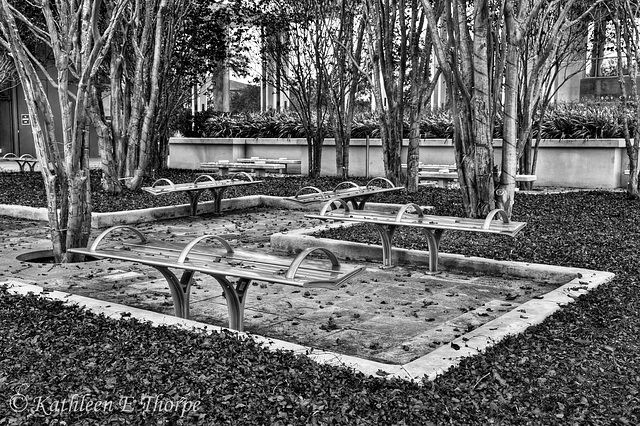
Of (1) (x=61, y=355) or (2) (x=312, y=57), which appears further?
(2) (x=312, y=57)

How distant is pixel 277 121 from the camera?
859 inches

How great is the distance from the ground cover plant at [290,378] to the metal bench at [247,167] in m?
13.8

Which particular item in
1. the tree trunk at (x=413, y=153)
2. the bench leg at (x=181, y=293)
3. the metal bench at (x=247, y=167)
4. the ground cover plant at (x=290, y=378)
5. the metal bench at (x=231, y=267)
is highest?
the tree trunk at (x=413, y=153)

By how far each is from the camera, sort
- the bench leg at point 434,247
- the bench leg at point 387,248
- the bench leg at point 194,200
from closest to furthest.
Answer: the bench leg at point 434,247, the bench leg at point 387,248, the bench leg at point 194,200

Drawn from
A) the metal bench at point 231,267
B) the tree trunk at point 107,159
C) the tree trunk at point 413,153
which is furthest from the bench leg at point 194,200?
the metal bench at point 231,267

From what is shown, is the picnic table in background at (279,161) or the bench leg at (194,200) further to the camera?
the picnic table in background at (279,161)

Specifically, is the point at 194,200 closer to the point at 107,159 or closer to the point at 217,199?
the point at 217,199

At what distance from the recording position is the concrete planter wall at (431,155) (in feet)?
55.0

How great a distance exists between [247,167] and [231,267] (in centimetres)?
1504

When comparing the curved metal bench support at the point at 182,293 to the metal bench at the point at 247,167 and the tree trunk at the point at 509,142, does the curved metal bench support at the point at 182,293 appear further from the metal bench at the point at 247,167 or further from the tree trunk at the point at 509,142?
the metal bench at the point at 247,167

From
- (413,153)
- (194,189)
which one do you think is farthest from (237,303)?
(413,153)

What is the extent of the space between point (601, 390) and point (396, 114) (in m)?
10.0

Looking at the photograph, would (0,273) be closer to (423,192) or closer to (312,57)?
(423,192)

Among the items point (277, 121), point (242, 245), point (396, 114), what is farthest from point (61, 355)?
point (277, 121)
